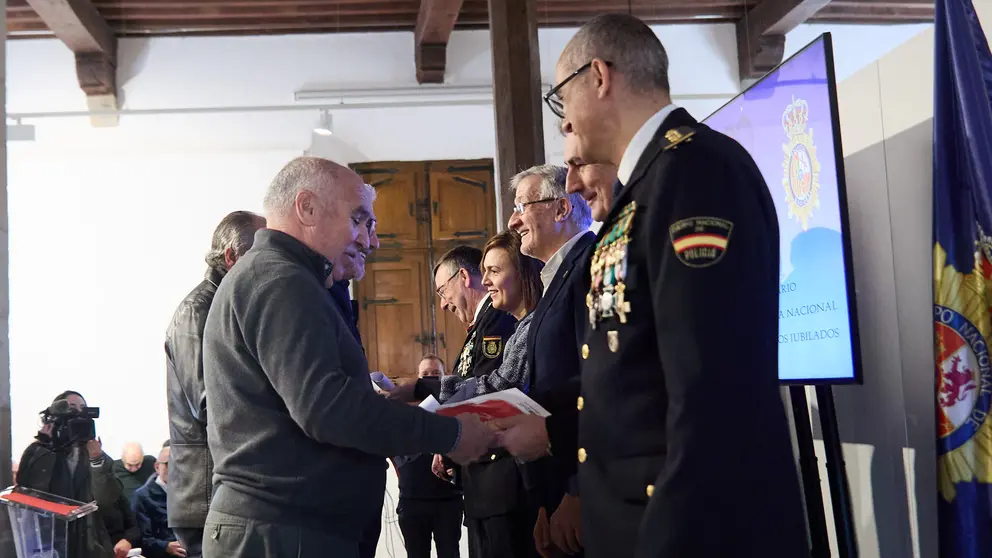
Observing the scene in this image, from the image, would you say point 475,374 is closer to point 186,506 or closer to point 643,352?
point 186,506

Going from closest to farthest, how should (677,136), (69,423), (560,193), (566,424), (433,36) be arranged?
(677,136)
(566,424)
(560,193)
(69,423)
(433,36)

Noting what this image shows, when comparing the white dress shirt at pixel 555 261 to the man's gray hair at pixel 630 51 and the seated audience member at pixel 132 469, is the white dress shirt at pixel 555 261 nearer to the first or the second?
the man's gray hair at pixel 630 51

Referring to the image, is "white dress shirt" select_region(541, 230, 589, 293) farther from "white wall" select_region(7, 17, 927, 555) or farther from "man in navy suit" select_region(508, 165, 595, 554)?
"white wall" select_region(7, 17, 927, 555)

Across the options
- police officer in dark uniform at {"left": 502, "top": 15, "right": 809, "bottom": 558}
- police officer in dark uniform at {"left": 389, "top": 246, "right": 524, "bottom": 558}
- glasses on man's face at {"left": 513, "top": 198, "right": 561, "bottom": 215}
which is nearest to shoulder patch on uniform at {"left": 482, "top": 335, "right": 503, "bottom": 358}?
police officer in dark uniform at {"left": 389, "top": 246, "right": 524, "bottom": 558}

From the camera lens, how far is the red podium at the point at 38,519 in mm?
3002

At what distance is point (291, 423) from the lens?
2.03 m

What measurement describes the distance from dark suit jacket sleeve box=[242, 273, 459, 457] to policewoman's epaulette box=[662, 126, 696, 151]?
3.04 ft

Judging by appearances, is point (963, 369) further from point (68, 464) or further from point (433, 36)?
point (433, 36)

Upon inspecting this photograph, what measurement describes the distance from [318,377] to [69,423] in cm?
271

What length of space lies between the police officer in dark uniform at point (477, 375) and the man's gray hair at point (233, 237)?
86 cm

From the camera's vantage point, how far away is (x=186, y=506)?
2816mm

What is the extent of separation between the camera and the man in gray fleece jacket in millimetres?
1975

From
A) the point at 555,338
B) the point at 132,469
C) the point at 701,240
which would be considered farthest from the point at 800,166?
the point at 132,469

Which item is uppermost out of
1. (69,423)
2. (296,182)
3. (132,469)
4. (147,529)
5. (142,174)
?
(142,174)
